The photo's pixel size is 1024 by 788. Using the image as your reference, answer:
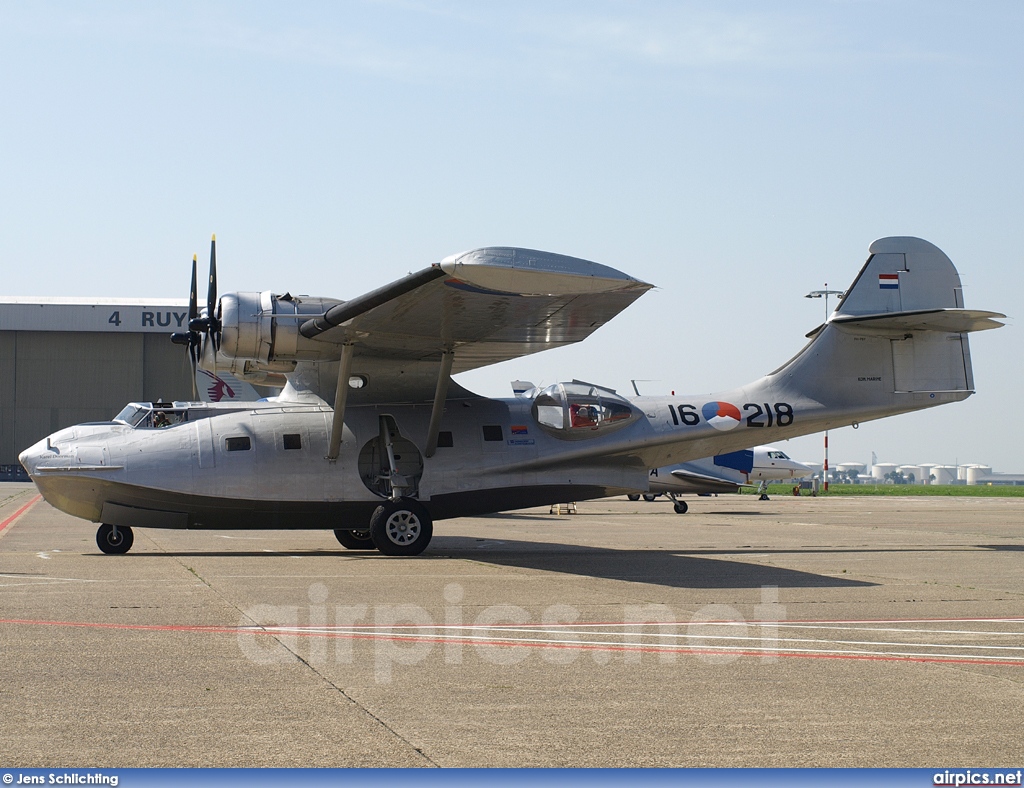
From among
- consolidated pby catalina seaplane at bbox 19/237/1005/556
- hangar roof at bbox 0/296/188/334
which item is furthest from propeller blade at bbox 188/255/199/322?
hangar roof at bbox 0/296/188/334

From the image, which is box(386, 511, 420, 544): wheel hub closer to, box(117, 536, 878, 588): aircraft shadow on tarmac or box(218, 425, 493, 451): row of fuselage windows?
box(117, 536, 878, 588): aircraft shadow on tarmac

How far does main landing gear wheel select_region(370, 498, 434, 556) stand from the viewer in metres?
15.6

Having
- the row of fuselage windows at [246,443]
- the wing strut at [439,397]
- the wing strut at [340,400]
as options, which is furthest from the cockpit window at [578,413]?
the row of fuselage windows at [246,443]

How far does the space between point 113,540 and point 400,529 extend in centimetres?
452

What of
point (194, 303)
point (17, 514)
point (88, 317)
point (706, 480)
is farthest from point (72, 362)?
point (194, 303)

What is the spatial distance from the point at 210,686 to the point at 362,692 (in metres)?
0.94

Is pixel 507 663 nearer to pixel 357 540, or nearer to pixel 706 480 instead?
pixel 357 540

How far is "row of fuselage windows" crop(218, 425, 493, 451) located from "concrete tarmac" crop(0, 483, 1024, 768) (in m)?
1.88

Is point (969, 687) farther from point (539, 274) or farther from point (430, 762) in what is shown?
point (539, 274)

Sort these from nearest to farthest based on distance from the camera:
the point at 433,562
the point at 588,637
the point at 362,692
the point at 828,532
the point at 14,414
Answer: the point at 362,692
the point at 588,637
the point at 433,562
the point at 828,532
the point at 14,414

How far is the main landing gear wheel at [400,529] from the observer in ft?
51.2

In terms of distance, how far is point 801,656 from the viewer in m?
7.41

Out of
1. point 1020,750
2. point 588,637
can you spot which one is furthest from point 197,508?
point 1020,750

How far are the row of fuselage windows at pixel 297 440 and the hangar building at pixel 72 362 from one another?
195ft
